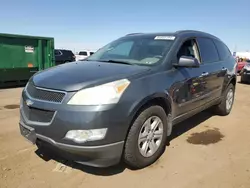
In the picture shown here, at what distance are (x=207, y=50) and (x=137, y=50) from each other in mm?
1595

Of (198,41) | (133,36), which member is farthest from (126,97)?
(198,41)

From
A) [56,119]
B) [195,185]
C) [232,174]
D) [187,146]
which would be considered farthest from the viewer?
[187,146]

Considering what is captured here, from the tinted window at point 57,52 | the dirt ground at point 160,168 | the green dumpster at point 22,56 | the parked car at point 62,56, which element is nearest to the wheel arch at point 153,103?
the dirt ground at point 160,168

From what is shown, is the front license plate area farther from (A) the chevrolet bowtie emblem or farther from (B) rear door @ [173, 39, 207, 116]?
(B) rear door @ [173, 39, 207, 116]

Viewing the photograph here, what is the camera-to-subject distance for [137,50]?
14.2 feet

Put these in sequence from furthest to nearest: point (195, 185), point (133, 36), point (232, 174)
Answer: point (133, 36), point (232, 174), point (195, 185)

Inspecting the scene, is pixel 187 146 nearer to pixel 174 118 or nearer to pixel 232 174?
pixel 174 118

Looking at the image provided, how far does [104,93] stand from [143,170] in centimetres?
119

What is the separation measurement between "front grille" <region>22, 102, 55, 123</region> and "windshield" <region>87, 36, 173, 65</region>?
57.9 inches

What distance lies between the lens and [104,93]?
2.95 meters

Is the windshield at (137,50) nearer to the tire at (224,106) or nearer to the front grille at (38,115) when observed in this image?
the front grille at (38,115)

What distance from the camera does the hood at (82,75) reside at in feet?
10.0

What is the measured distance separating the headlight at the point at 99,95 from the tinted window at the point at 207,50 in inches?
97.5

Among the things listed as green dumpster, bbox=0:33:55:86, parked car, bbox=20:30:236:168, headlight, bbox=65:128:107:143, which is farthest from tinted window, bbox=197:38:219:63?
green dumpster, bbox=0:33:55:86
